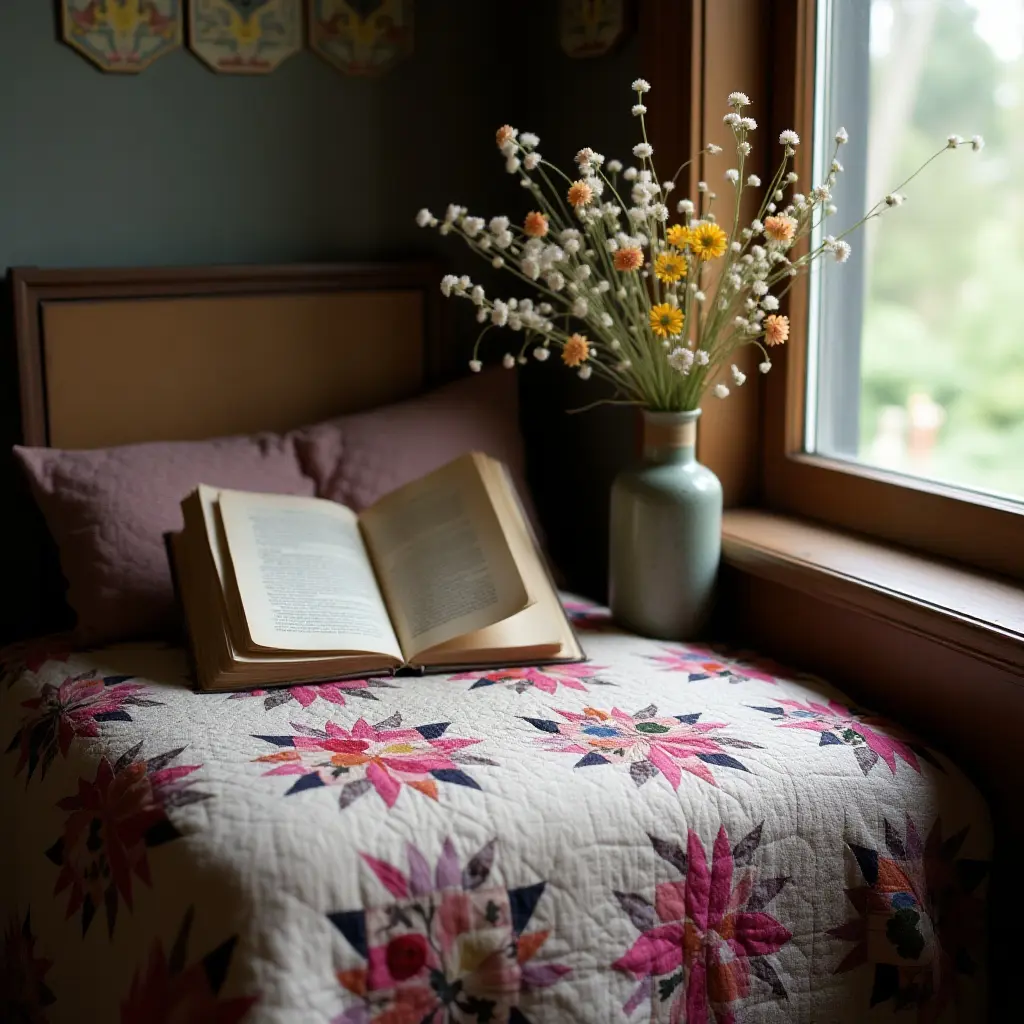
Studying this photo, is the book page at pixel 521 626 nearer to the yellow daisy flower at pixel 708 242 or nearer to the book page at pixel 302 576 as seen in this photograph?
the book page at pixel 302 576

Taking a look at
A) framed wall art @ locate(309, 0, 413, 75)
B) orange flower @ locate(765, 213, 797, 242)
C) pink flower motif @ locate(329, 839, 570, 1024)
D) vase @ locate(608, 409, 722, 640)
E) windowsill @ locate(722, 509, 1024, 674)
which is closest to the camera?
pink flower motif @ locate(329, 839, 570, 1024)

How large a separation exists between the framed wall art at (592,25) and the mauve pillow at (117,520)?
825 millimetres

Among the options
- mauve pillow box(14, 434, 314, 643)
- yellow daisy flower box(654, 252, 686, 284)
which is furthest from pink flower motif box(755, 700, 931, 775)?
mauve pillow box(14, 434, 314, 643)

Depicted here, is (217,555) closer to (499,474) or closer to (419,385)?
(499,474)

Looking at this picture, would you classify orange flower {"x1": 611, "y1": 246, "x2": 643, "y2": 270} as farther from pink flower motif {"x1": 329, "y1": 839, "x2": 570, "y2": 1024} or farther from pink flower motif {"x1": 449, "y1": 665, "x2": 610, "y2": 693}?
pink flower motif {"x1": 329, "y1": 839, "x2": 570, "y2": 1024}

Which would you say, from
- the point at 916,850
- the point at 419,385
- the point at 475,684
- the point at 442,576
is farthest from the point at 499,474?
the point at 916,850

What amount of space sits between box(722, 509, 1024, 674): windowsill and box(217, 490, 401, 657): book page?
48 centimetres

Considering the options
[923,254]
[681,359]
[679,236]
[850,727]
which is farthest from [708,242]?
[850,727]

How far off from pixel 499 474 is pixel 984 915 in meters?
0.78

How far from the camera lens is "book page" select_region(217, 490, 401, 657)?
4.75ft

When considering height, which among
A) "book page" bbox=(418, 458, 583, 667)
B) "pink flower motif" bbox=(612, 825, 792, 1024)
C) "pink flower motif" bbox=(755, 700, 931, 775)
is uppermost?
"book page" bbox=(418, 458, 583, 667)

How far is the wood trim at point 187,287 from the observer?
5.99 ft

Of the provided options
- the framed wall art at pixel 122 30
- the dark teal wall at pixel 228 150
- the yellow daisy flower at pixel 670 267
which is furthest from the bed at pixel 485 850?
the framed wall art at pixel 122 30

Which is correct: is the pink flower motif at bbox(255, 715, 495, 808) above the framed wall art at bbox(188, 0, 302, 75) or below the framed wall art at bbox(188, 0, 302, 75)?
below
